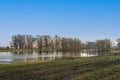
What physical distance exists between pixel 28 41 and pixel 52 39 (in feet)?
52.7

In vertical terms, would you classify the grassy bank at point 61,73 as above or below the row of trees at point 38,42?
below

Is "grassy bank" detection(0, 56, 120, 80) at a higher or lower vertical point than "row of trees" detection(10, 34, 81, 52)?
lower

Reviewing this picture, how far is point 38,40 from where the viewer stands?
143 meters

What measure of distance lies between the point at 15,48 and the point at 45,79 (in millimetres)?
125725

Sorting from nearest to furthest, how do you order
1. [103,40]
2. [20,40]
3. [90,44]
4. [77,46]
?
[77,46], [20,40], [103,40], [90,44]

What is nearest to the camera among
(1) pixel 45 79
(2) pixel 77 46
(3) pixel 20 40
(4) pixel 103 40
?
(1) pixel 45 79

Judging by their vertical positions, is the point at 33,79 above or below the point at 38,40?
below

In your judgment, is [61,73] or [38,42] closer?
[61,73]

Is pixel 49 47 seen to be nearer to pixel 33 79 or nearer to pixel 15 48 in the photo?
pixel 15 48

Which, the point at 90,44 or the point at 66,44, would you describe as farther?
the point at 90,44

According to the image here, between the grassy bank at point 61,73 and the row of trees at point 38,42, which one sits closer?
the grassy bank at point 61,73

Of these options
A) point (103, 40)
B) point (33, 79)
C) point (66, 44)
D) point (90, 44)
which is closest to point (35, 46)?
point (66, 44)

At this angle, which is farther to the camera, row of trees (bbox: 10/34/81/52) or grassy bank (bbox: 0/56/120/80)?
A: row of trees (bbox: 10/34/81/52)

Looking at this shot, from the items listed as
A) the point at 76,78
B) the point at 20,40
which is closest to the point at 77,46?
the point at 20,40
